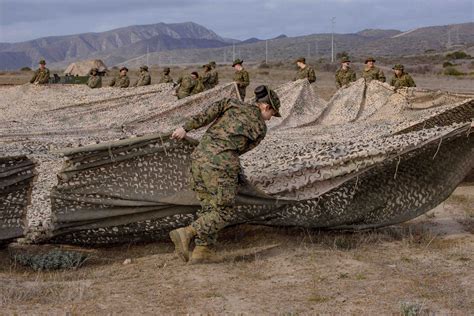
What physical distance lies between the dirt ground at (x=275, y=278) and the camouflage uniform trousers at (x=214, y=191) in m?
0.31

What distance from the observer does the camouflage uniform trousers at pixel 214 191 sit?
17.3 ft

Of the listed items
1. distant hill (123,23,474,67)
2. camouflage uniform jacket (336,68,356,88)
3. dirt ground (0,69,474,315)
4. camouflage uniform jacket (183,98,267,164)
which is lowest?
distant hill (123,23,474,67)

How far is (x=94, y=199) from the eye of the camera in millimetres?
5676

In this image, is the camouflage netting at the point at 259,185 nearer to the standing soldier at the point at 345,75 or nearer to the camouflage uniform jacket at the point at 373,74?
the camouflage uniform jacket at the point at 373,74

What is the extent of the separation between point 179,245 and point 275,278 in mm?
782

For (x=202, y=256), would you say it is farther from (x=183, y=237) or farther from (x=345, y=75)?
(x=345, y=75)

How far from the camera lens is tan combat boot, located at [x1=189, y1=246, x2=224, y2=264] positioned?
17.9 feet

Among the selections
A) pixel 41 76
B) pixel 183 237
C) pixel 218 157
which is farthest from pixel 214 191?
pixel 41 76

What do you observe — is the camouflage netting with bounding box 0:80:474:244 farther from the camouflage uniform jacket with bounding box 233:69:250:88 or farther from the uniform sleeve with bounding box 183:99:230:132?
the camouflage uniform jacket with bounding box 233:69:250:88

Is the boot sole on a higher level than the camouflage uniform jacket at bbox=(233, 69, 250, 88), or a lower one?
lower

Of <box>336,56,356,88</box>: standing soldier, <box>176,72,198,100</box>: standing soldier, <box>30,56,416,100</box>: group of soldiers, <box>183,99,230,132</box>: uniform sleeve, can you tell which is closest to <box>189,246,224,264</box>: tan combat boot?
<box>183,99,230,132</box>: uniform sleeve

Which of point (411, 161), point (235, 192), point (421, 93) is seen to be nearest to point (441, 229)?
point (411, 161)

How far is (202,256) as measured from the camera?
→ 5457 mm

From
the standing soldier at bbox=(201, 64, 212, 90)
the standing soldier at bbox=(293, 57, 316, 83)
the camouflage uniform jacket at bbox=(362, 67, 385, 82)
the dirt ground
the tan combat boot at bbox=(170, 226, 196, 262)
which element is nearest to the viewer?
the dirt ground
